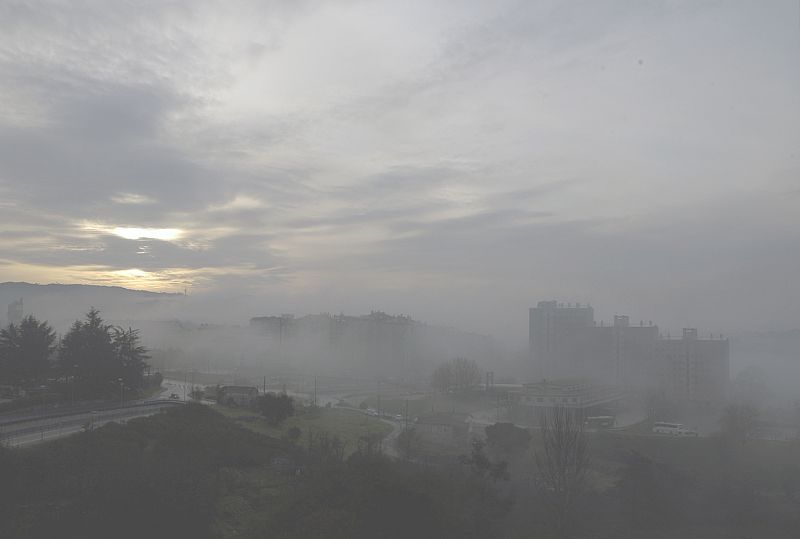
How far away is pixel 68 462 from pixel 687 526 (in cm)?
1072

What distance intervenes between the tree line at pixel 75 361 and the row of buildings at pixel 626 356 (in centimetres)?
2067

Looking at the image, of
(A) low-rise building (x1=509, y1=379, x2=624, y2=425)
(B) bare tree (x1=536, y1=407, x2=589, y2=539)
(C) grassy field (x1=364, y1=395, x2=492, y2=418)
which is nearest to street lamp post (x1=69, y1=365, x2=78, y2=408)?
(C) grassy field (x1=364, y1=395, x2=492, y2=418)

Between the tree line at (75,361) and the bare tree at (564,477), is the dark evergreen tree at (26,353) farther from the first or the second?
the bare tree at (564,477)

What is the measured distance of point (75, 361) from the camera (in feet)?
62.8

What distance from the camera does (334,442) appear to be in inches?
476

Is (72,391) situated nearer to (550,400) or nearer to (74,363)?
(74,363)

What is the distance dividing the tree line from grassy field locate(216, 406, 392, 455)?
3.16m

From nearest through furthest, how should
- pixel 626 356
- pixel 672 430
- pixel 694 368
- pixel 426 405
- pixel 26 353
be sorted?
1. pixel 26 353
2. pixel 672 430
3. pixel 426 405
4. pixel 694 368
5. pixel 626 356

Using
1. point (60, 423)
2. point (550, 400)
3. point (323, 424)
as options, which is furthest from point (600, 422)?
point (60, 423)

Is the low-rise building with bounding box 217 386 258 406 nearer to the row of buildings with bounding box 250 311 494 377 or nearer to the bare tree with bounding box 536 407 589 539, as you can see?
the bare tree with bounding box 536 407 589 539

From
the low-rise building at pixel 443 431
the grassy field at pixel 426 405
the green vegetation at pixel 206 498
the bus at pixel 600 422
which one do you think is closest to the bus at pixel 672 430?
the bus at pixel 600 422

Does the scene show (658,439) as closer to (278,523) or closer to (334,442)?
(334,442)

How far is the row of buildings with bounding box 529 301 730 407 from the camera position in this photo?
1252 inches

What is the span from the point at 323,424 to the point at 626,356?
22.5 meters
